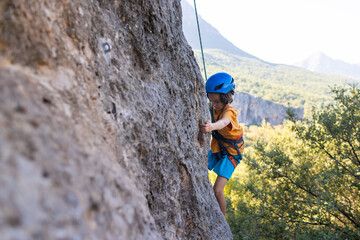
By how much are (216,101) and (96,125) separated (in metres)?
2.98

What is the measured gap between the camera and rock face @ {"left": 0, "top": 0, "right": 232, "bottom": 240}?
1035mm

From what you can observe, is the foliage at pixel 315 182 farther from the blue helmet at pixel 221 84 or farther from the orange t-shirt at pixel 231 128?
the blue helmet at pixel 221 84

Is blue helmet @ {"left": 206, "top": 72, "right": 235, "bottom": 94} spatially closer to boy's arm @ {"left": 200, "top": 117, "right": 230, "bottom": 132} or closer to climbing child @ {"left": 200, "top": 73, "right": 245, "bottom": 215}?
climbing child @ {"left": 200, "top": 73, "right": 245, "bottom": 215}

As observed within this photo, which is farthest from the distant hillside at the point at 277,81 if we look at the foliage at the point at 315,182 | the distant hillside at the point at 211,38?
the foliage at the point at 315,182

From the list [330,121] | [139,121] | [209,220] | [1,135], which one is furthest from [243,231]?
[1,135]

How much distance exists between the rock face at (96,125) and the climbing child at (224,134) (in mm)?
798

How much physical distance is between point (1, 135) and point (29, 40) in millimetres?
670

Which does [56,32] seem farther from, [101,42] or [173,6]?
[173,6]

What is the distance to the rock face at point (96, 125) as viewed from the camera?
40.8 inches

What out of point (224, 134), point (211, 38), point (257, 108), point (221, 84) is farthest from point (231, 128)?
point (211, 38)

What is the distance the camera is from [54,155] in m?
1.17

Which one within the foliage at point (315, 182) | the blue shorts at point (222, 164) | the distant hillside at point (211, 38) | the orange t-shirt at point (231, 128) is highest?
the orange t-shirt at point (231, 128)

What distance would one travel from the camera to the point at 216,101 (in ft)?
14.9

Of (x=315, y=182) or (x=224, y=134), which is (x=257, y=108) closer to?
(x=315, y=182)
